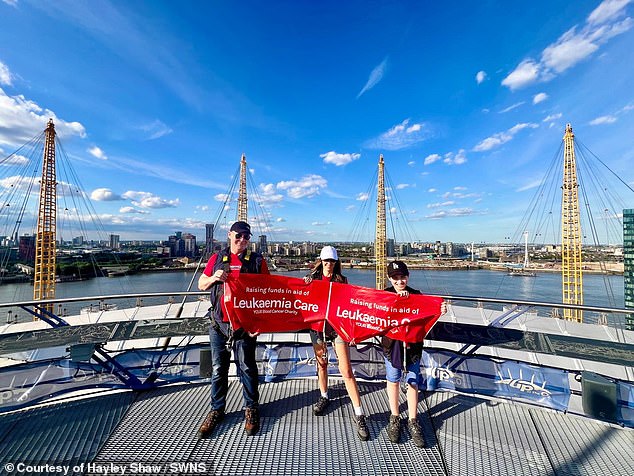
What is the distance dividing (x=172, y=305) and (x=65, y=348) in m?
7.69

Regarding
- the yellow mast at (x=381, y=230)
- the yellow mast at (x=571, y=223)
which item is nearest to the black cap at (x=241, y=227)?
the yellow mast at (x=571, y=223)

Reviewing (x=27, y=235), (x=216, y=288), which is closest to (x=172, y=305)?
(x=216, y=288)

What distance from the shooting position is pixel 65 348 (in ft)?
7.10

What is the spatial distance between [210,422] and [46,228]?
3087 cm

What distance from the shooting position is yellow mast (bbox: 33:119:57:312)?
894 inches

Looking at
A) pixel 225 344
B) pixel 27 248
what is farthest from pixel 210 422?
pixel 27 248

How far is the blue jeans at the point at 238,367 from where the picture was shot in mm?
1931

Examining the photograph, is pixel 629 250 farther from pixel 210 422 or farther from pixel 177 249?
pixel 177 249

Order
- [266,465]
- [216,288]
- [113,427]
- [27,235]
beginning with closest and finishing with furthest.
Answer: [266,465], [113,427], [216,288], [27,235]

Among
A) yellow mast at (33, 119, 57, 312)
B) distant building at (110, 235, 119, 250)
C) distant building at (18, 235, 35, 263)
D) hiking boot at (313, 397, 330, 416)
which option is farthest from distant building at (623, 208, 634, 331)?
distant building at (110, 235, 119, 250)

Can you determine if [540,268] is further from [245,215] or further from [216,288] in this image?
[216,288]

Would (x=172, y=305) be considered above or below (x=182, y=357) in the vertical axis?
below

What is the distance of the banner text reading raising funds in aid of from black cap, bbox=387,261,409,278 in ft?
0.54

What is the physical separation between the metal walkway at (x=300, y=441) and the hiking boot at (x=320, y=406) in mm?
52
